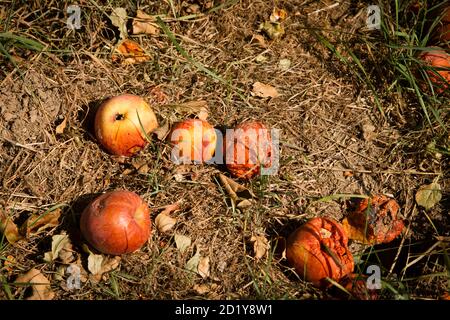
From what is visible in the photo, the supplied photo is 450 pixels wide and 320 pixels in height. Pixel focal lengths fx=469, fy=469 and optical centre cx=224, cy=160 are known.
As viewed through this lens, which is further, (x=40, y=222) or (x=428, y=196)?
(x=428, y=196)

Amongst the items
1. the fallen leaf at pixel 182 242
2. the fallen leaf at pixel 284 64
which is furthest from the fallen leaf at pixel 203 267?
the fallen leaf at pixel 284 64

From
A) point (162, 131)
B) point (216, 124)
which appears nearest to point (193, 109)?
point (216, 124)

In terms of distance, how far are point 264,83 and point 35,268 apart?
197cm

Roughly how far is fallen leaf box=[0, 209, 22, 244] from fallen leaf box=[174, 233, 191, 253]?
3.05ft

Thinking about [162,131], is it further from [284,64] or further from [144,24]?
[284,64]

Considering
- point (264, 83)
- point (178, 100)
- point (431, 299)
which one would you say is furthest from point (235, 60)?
point (431, 299)

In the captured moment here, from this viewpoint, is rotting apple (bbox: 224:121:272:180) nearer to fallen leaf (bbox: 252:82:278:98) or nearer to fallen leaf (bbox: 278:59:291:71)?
fallen leaf (bbox: 252:82:278:98)

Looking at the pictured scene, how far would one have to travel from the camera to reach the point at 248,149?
9.34 ft

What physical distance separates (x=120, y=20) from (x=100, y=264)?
1.73 m

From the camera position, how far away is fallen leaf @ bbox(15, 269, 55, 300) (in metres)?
2.61

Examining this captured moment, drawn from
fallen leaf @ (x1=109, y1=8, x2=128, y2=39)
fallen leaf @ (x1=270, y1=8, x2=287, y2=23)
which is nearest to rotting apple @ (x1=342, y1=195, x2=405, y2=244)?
fallen leaf @ (x1=270, y1=8, x2=287, y2=23)

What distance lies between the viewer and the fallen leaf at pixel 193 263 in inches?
110

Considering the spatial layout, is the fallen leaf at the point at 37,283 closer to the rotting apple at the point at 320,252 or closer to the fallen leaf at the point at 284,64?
the rotting apple at the point at 320,252
